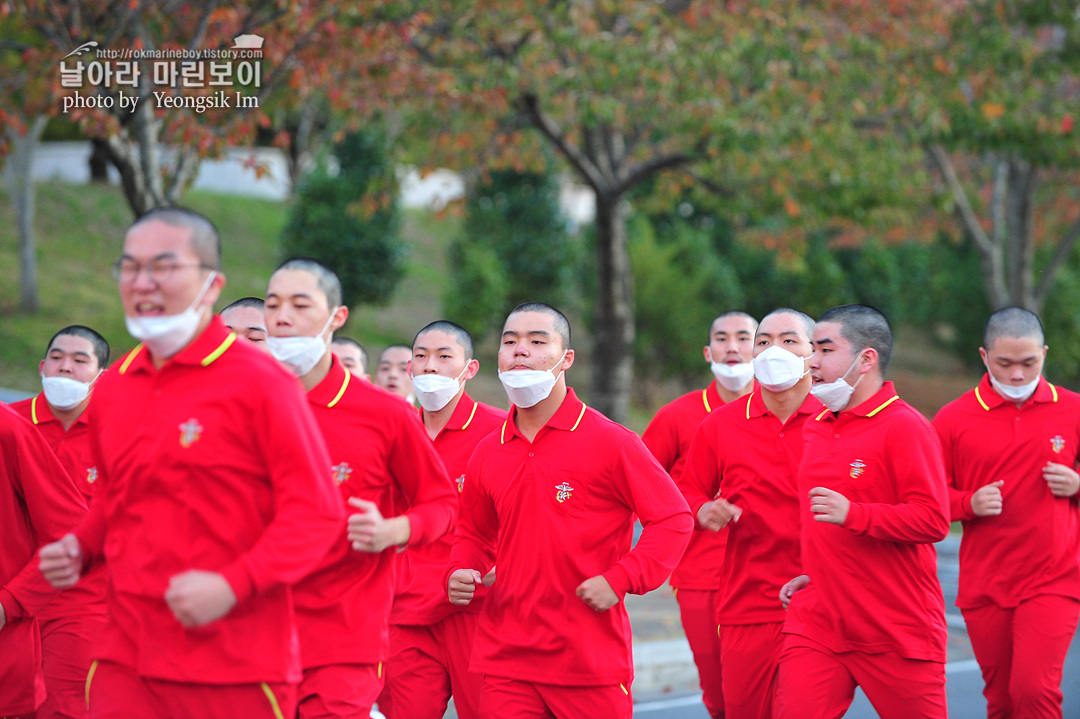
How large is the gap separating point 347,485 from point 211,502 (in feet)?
3.13

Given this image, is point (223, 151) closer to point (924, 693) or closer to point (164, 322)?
point (164, 322)

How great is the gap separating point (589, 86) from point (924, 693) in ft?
29.9

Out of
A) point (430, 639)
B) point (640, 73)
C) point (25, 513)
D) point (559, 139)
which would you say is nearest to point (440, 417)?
point (430, 639)

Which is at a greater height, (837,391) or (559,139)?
(559,139)

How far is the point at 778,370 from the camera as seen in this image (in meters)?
6.14

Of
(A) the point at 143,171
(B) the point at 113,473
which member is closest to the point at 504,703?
(B) the point at 113,473

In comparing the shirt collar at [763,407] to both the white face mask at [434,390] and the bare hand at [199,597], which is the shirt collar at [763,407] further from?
the bare hand at [199,597]

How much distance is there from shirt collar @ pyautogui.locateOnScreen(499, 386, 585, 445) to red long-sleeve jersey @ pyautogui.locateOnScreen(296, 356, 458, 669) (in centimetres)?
72

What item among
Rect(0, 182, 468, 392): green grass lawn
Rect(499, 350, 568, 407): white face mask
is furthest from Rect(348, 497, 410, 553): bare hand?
Rect(0, 182, 468, 392): green grass lawn

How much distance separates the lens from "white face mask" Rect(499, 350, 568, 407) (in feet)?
16.6

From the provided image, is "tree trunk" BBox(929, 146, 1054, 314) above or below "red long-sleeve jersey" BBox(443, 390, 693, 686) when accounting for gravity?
above

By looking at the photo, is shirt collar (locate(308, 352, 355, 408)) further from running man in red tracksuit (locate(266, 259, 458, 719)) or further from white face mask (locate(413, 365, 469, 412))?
white face mask (locate(413, 365, 469, 412))

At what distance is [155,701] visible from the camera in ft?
11.7

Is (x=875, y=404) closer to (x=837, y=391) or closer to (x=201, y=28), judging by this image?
(x=837, y=391)
